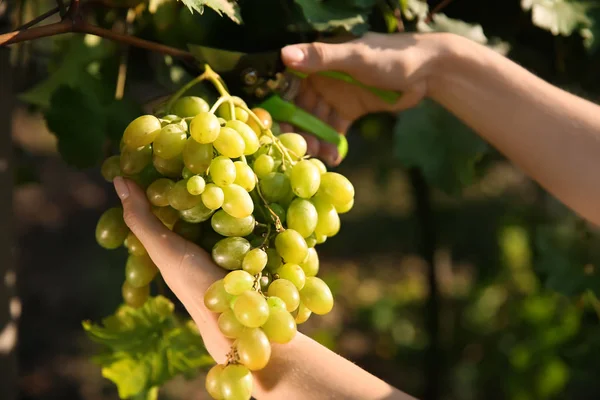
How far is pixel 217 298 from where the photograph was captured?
2.01 ft

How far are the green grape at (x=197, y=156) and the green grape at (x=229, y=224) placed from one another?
0.05 metres

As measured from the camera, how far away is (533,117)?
0.98m

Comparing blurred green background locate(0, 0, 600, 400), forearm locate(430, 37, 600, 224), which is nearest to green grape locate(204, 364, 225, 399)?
blurred green background locate(0, 0, 600, 400)

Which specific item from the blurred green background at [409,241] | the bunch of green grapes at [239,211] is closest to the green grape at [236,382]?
the bunch of green grapes at [239,211]

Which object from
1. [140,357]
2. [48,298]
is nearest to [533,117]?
[140,357]

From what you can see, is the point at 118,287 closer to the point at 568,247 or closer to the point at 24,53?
the point at 24,53

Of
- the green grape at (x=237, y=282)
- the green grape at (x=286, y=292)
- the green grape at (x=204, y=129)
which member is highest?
the green grape at (x=204, y=129)

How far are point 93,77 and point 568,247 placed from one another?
91 centimetres

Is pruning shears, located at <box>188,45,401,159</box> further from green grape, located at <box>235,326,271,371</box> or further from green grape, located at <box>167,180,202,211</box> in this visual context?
green grape, located at <box>235,326,271,371</box>

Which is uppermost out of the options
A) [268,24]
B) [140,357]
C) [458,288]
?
[268,24]

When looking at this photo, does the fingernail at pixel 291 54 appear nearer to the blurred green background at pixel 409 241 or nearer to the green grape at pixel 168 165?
the blurred green background at pixel 409 241

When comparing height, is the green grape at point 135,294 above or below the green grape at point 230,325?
below

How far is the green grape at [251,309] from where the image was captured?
58 centimetres

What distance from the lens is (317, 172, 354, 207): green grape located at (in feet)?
2.33
